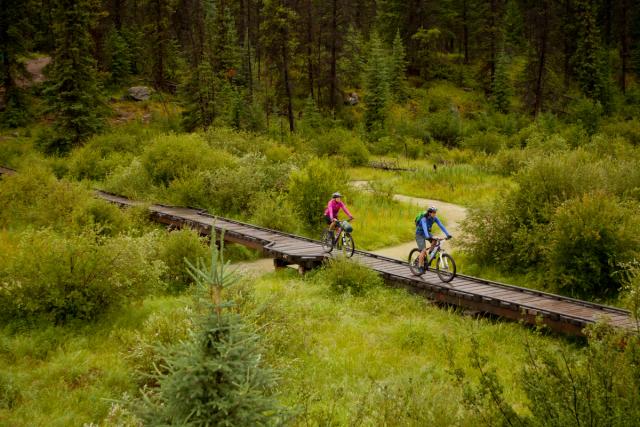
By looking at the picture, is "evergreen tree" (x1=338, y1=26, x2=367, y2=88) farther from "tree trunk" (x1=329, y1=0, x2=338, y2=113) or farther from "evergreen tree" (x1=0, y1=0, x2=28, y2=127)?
"evergreen tree" (x1=0, y1=0, x2=28, y2=127)

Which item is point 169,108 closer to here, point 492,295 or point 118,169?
point 118,169

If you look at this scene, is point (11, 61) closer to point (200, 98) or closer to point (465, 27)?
point (200, 98)

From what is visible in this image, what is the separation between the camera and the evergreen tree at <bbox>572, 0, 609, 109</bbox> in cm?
4681

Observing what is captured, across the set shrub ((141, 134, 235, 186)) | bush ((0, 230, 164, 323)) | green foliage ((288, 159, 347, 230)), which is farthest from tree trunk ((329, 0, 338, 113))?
bush ((0, 230, 164, 323))

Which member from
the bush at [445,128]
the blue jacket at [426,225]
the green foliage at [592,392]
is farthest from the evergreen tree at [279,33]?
the green foliage at [592,392]

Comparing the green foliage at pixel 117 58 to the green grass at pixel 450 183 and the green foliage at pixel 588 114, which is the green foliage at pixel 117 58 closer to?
the green grass at pixel 450 183


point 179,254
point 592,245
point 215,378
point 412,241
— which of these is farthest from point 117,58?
point 215,378

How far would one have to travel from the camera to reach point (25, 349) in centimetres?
910

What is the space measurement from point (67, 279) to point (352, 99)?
42.4m

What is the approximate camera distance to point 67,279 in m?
10.4

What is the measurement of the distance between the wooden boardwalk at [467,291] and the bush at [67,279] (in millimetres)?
2453

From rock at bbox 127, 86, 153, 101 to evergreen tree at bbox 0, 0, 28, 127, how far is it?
7.75 meters

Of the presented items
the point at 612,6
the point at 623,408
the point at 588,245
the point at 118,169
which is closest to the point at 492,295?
the point at 588,245

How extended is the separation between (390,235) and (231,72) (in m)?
28.9
